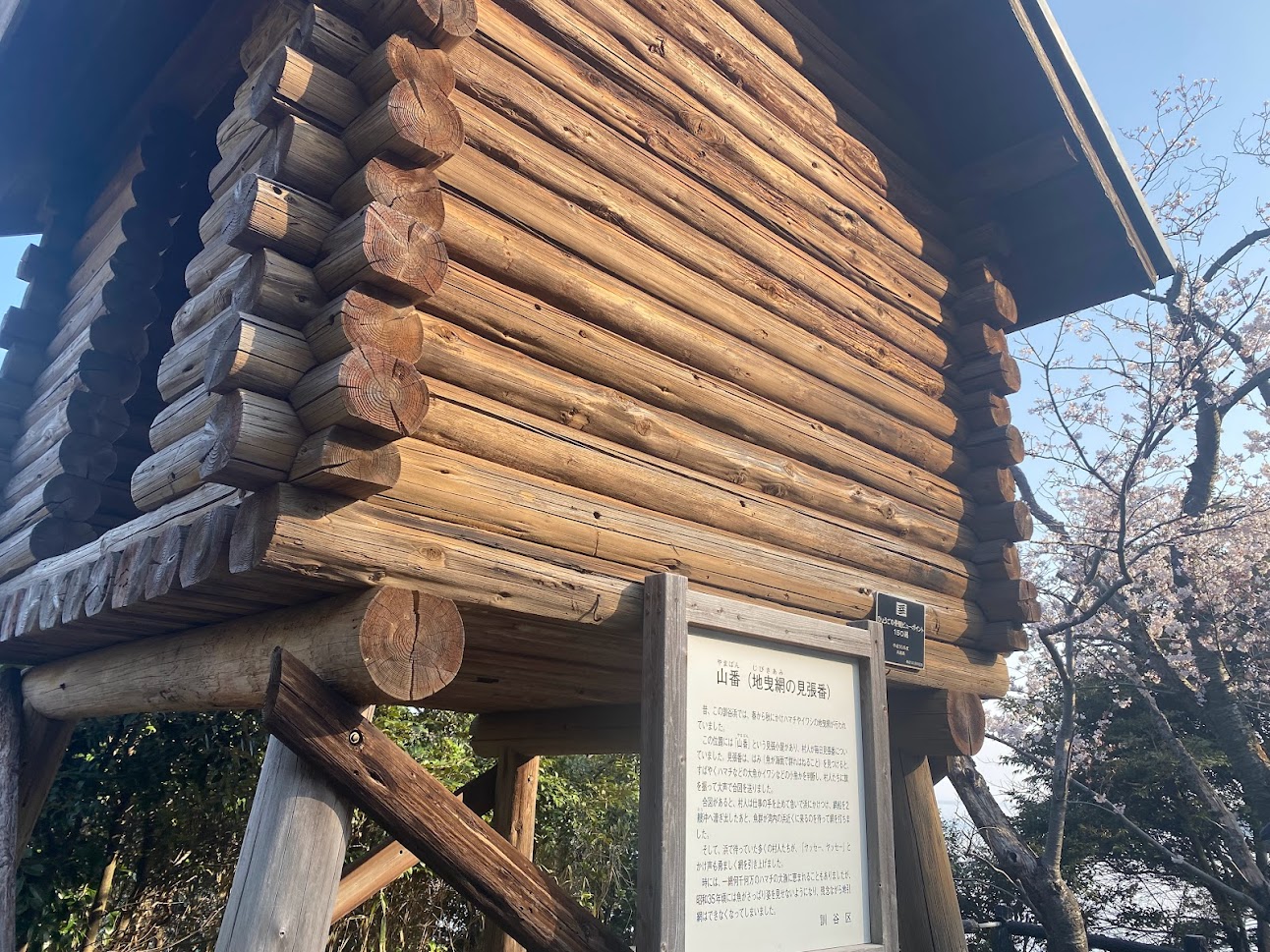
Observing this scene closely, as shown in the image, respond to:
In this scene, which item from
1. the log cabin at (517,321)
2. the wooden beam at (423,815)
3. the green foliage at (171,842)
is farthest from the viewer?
the green foliage at (171,842)

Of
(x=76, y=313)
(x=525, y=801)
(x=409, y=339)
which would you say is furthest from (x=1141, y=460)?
(x=76, y=313)

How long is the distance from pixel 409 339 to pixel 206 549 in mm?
872

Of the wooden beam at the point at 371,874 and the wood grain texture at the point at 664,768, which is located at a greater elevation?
the wood grain texture at the point at 664,768

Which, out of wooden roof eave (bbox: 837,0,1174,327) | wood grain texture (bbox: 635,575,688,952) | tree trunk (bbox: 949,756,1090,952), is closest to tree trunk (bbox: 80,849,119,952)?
wood grain texture (bbox: 635,575,688,952)

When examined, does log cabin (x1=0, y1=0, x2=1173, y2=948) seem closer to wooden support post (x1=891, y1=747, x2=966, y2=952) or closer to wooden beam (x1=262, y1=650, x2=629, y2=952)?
wooden beam (x1=262, y1=650, x2=629, y2=952)

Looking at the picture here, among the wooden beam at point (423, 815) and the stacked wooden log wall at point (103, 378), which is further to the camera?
the stacked wooden log wall at point (103, 378)

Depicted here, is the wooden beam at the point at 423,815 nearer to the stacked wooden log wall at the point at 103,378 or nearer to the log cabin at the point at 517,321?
the log cabin at the point at 517,321

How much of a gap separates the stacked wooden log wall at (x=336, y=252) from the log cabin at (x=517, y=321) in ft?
0.04

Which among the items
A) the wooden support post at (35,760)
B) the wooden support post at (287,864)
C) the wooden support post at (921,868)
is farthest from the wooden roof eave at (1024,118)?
the wooden support post at (35,760)

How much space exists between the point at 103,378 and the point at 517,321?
2.75 m

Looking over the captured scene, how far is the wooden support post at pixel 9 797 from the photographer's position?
4.46 meters

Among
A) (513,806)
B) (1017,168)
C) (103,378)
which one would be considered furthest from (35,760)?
(1017,168)

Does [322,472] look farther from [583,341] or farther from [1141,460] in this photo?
[1141,460]

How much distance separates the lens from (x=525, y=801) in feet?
19.2
